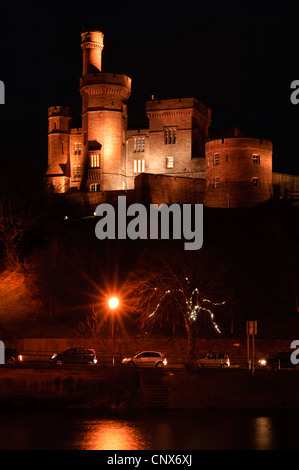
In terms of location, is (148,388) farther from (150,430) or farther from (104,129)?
(104,129)

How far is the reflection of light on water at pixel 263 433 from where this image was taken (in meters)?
37.4

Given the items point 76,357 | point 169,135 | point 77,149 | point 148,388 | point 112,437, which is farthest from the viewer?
point 77,149

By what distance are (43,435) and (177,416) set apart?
7297 mm

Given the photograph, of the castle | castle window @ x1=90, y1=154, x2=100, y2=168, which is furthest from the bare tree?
castle window @ x1=90, y1=154, x2=100, y2=168

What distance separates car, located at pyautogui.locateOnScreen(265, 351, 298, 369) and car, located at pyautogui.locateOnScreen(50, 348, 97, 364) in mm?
10729

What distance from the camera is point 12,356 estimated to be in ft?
180

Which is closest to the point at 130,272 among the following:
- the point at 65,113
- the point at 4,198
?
the point at 4,198

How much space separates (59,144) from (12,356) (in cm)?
6062

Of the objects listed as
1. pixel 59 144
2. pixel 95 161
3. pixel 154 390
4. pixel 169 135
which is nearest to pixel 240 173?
pixel 169 135

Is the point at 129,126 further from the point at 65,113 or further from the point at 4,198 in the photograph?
the point at 4,198

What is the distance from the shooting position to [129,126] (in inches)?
4328

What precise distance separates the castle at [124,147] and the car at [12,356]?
38.5 metres

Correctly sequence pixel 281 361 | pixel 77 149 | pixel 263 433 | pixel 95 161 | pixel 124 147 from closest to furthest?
1. pixel 263 433
2. pixel 281 361
3. pixel 95 161
4. pixel 124 147
5. pixel 77 149

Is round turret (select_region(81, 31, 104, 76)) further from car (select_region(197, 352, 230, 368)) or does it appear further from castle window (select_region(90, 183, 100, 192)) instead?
car (select_region(197, 352, 230, 368))
